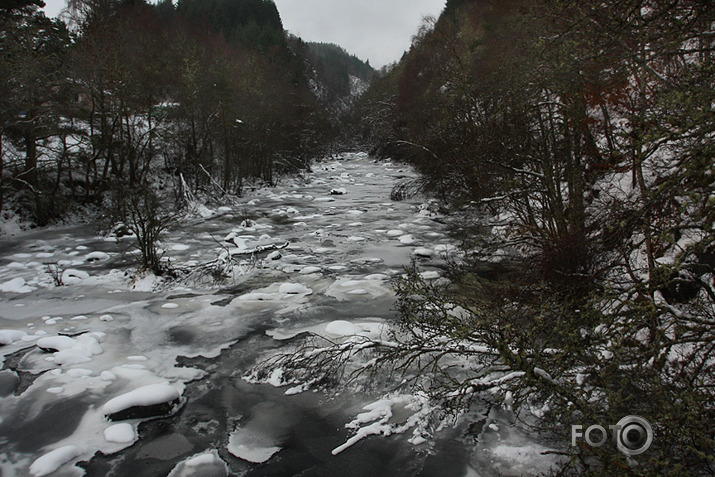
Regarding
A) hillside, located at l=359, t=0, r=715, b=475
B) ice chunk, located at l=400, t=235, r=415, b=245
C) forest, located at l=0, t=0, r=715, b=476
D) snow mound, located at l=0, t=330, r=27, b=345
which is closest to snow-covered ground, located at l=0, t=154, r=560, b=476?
snow mound, located at l=0, t=330, r=27, b=345

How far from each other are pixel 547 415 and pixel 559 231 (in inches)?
203

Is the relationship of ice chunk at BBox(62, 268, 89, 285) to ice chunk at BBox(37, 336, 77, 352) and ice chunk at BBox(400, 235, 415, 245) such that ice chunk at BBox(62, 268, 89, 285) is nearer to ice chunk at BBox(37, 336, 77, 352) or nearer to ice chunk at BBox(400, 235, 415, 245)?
ice chunk at BBox(37, 336, 77, 352)

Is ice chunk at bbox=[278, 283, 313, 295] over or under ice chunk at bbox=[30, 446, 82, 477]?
over

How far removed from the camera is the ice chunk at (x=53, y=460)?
14.5 ft

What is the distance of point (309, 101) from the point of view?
37719mm

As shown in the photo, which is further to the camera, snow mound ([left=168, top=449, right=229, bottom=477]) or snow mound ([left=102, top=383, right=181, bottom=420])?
snow mound ([left=102, top=383, right=181, bottom=420])

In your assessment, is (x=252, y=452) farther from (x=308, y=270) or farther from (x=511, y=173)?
(x=511, y=173)

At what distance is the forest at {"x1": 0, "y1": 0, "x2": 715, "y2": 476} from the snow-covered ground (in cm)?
62

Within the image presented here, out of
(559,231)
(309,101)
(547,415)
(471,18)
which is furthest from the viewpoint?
(309,101)

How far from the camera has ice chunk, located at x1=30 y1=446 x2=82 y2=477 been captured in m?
4.43

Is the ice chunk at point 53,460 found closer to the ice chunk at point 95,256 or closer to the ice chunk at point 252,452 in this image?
the ice chunk at point 252,452

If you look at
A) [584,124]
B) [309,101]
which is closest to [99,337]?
Answer: [584,124]

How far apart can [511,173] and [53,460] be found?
9.63 m

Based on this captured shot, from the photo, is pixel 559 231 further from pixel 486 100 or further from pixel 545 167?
pixel 486 100
